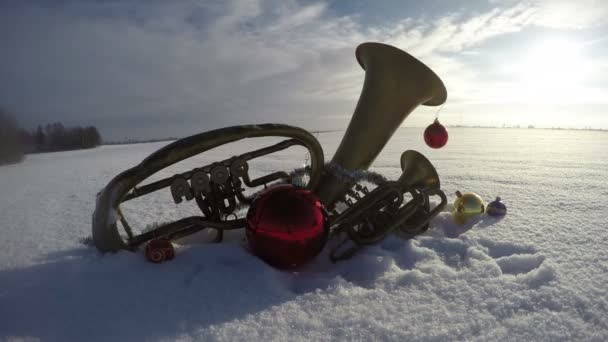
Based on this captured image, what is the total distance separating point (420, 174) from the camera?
10.0ft

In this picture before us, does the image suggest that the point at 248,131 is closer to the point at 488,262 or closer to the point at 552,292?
the point at 488,262

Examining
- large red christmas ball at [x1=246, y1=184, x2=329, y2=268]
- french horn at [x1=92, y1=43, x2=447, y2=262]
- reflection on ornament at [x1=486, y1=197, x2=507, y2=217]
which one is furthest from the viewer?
reflection on ornament at [x1=486, y1=197, x2=507, y2=217]

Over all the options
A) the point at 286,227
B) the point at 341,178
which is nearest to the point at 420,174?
the point at 341,178

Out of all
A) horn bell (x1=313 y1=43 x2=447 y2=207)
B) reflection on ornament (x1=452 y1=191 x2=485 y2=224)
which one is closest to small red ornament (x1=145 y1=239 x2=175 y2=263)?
horn bell (x1=313 y1=43 x2=447 y2=207)

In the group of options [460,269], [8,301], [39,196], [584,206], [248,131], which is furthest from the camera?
[39,196]

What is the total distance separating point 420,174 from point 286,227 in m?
1.62

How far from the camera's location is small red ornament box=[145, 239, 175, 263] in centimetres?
208

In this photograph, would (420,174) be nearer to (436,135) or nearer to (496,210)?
(436,135)

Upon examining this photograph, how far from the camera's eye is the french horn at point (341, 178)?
7.22ft

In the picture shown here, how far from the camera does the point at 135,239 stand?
234 cm

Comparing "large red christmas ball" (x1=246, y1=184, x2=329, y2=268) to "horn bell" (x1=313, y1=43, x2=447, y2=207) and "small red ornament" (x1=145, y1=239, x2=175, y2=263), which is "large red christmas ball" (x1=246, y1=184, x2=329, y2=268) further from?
"horn bell" (x1=313, y1=43, x2=447, y2=207)

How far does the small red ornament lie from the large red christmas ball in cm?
52

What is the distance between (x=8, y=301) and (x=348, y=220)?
205 cm

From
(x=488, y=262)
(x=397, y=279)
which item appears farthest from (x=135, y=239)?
(x=488, y=262)
